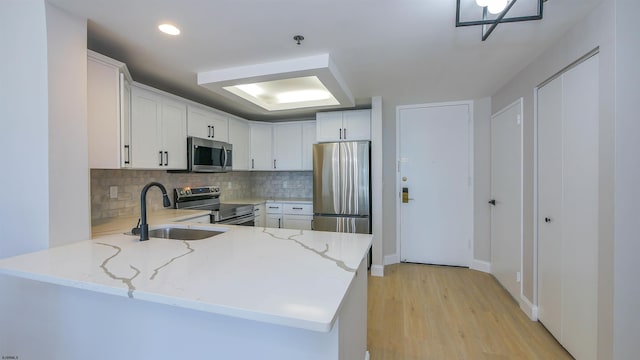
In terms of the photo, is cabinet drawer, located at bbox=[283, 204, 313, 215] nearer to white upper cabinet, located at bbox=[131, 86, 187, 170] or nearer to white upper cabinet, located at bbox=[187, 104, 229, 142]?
white upper cabinet, located at bbox=[187, 104, 229, 142]

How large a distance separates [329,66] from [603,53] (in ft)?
5.52

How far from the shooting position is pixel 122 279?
1.02 m

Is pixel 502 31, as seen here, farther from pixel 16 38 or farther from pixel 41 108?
pixel 16 38

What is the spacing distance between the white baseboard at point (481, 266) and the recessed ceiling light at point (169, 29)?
410 centimetres

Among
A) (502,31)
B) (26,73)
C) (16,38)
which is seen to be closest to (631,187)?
(502,31)

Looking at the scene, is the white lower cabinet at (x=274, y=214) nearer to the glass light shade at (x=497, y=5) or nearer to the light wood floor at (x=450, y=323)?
the light wood floor at (x=450, y=323)

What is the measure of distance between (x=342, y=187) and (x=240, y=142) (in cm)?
172

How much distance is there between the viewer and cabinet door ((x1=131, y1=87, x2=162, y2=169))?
2.38 meters

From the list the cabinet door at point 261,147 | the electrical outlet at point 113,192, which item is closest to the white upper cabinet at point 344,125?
the cabinet door at point 261,147

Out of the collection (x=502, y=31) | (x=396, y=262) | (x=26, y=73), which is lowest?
(x=396, y=262)

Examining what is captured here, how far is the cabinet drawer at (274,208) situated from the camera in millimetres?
3998

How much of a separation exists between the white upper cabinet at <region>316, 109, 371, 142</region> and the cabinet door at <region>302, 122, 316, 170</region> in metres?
0.40

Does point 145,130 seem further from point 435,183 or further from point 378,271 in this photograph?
point 435,183

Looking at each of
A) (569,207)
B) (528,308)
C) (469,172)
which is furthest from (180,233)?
(469,172)
